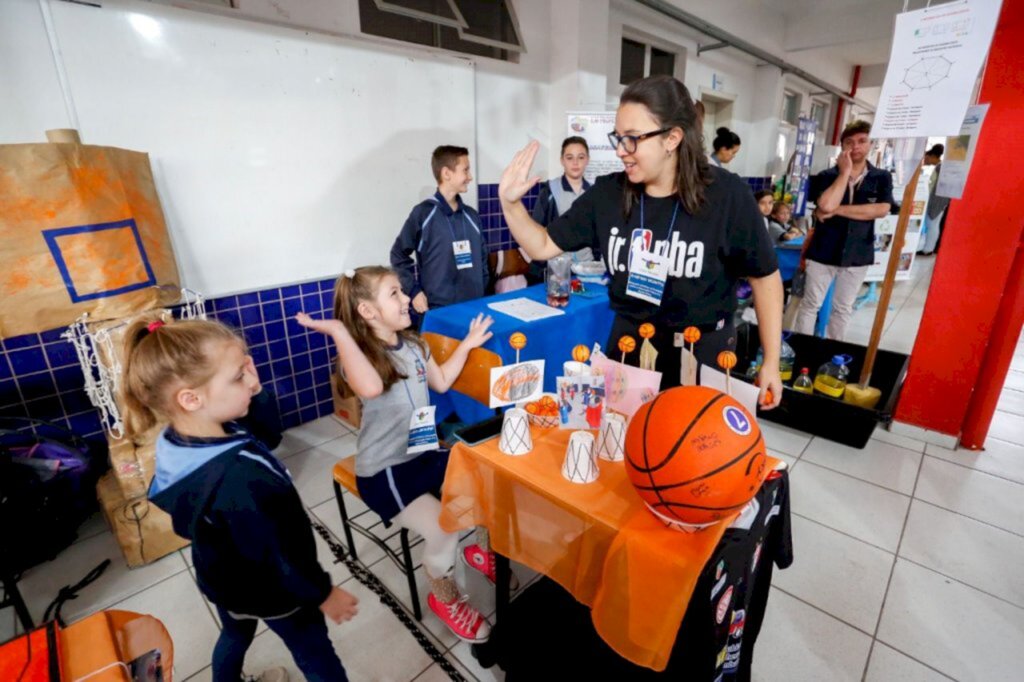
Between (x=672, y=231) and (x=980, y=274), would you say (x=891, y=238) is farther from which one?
(x=672, y=231)

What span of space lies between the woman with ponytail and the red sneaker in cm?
101

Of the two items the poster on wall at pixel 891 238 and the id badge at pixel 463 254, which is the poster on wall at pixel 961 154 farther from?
the poster on wall at pixel 891 238

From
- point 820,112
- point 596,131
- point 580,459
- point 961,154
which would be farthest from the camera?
point 820,112

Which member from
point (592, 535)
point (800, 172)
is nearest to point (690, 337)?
point (592, 535)

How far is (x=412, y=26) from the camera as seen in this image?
3.34m

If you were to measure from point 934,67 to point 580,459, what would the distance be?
8.11 ft

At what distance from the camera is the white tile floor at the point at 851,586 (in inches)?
62.1

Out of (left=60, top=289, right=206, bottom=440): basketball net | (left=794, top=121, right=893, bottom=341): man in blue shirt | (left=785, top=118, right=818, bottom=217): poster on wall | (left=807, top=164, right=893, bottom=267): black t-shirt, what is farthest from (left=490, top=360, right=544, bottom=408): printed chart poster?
(left=785, top=118, right=818, bottom=217): poster on wall

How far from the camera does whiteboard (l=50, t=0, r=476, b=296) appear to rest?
2.20m

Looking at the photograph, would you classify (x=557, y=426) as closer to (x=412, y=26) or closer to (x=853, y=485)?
(x=853, y=485)

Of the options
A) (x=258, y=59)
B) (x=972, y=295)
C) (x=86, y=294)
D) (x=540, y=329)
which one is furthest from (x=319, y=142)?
(x=972, y=295)

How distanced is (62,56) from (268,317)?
1.41 m

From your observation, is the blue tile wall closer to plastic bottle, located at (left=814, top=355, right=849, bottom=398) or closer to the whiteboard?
the whiteboard

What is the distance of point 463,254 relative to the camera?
297 cm
